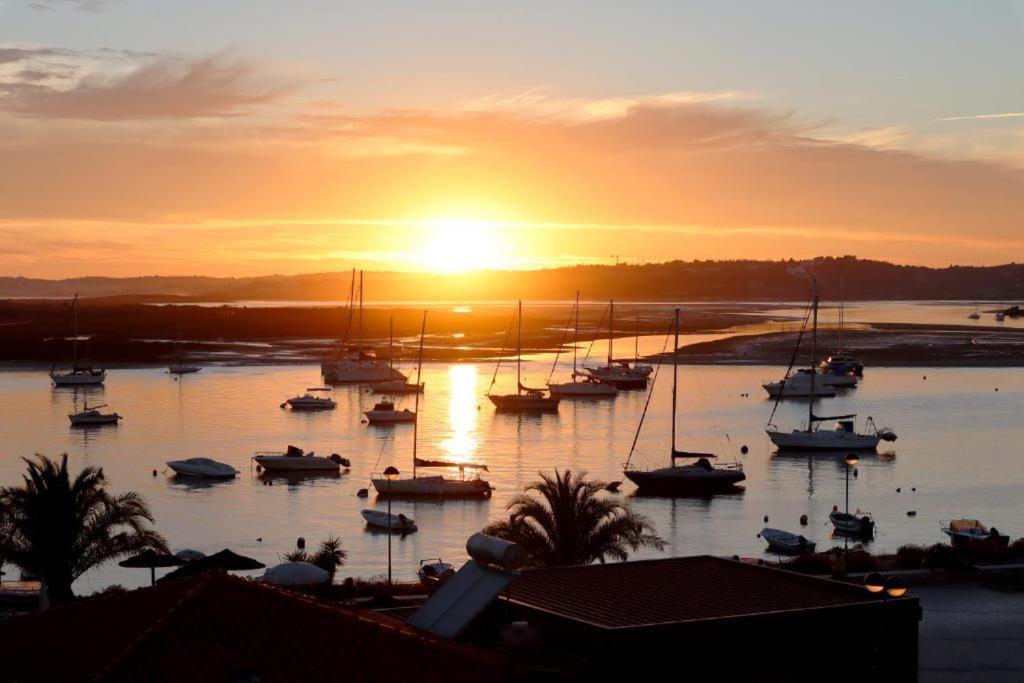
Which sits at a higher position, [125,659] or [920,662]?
[125,659]

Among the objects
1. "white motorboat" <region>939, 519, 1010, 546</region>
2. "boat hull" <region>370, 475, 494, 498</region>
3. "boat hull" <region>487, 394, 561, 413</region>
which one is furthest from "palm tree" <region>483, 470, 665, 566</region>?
"boat hull" <region>487, 394, 561, 413</region>

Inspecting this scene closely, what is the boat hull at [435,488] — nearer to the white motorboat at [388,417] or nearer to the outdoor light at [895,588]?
the white motorboat at [388,417]

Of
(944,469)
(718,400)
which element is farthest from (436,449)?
(718,400)

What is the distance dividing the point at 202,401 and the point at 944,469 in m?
45.3

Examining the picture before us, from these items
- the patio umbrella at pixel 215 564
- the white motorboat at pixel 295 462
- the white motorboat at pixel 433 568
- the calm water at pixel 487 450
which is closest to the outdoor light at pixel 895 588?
the patio umbrella at pixel 215 564

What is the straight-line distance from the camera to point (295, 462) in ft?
175

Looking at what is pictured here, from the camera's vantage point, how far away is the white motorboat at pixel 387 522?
41000 mm

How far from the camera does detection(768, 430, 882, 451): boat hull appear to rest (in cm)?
6131

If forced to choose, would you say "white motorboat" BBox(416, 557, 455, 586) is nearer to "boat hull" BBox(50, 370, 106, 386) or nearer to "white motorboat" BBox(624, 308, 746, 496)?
"white motorboat" BBox(624, 308, 746, 496)

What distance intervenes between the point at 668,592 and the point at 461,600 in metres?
A: 2.75

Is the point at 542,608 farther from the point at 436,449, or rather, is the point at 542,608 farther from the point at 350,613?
the point at 436,449

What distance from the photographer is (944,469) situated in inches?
2153

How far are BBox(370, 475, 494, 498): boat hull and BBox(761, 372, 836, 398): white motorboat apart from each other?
129ft

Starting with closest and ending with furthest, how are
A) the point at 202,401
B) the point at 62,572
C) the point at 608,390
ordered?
the point at 62,572 < the point at 202,401 < the point at 608,390
